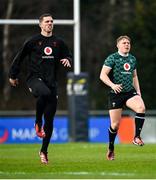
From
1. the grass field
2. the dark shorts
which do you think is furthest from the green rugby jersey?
the grass field

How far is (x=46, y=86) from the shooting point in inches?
607

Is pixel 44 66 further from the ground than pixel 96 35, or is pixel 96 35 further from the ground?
pixel 96 35

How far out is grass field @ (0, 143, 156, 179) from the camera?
530 inches

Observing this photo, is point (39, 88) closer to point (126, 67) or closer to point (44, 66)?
point (44, 66)

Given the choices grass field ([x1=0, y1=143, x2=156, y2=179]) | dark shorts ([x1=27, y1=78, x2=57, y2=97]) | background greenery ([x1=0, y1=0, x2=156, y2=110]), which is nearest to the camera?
grass field ([x1=0, y1=143, x2=156, y2=179])

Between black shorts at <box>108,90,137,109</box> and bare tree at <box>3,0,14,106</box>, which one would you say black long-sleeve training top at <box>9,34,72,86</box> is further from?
bare tree at <box>3,0,14,106</box>

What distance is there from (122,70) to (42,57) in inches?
53.1

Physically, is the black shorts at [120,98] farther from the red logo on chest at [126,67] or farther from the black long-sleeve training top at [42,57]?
the black long-sleeve training top at [42,57]

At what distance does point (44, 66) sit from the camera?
15578 mm

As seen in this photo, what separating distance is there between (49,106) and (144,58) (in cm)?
3177

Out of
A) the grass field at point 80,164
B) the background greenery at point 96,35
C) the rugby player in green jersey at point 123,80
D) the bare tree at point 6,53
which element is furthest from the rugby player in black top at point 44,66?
the bare tree at point 6,53

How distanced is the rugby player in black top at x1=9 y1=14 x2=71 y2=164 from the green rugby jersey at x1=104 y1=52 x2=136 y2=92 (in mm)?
761

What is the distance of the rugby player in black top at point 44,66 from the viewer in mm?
15508

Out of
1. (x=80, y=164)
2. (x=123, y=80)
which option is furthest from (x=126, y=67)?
(x=80, y=164)
